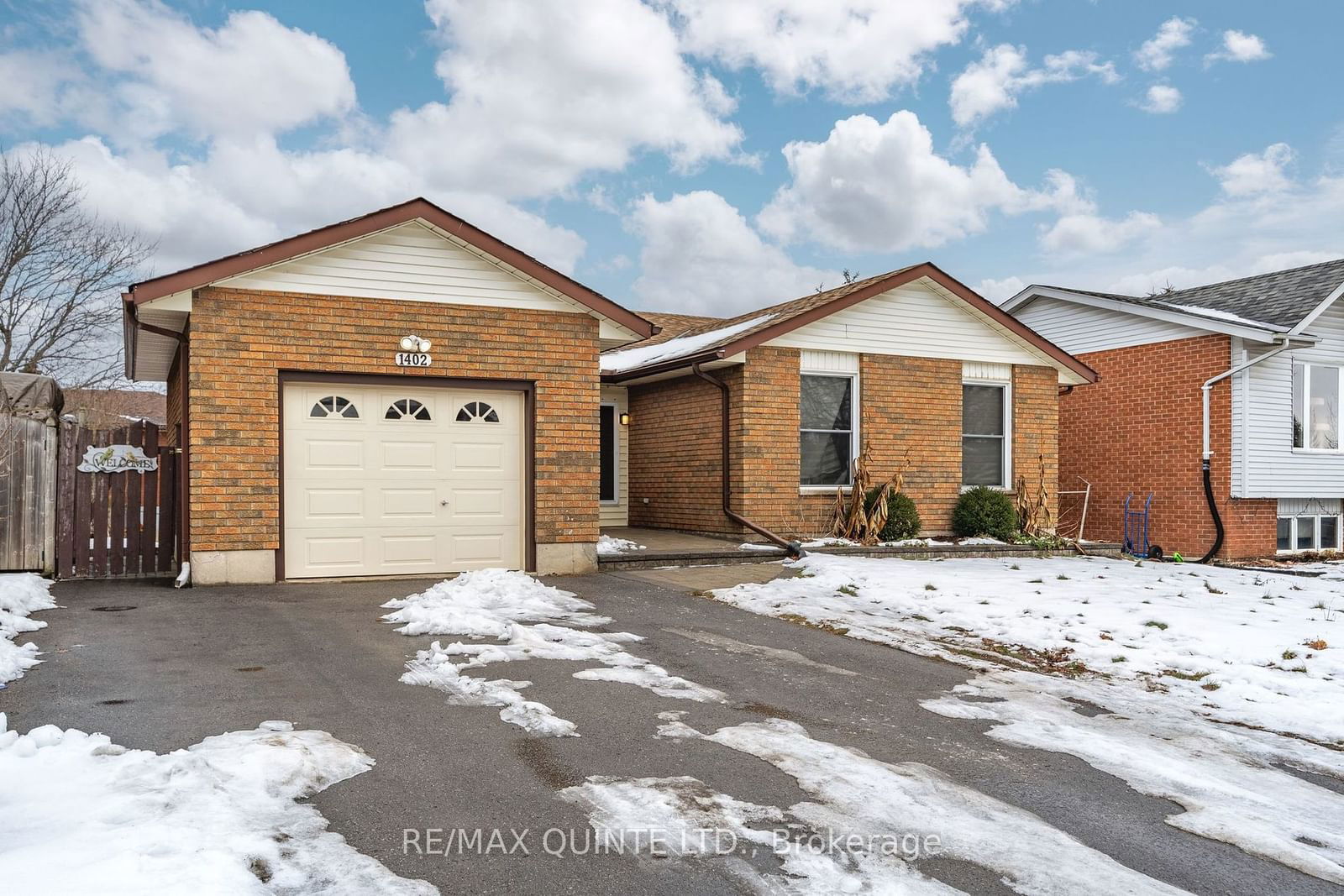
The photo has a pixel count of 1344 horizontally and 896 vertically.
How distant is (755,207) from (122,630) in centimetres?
2152

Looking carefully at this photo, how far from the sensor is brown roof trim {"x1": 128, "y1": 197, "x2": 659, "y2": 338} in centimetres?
1039

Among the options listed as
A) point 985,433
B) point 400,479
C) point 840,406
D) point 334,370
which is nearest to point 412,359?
point 334,370

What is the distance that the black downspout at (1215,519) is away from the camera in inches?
675

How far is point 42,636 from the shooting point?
308 inches

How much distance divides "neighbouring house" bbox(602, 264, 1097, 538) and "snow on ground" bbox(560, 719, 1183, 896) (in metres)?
9.85

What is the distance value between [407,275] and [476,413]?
185 centimetres

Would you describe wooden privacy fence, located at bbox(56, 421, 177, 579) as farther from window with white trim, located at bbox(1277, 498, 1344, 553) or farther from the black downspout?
window with white trim, located at bbox(1277, 498, 1344, 553)

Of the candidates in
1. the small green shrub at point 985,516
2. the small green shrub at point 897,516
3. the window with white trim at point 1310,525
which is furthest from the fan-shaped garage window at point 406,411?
the window with white trim at point 1310,525

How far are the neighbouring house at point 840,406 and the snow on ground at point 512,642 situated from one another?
5.15 metres

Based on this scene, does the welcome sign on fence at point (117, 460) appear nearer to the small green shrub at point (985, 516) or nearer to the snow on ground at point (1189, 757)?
the snow on ground at point (1189, 757)

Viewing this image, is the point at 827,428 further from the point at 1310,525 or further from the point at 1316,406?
the point at 1310,525

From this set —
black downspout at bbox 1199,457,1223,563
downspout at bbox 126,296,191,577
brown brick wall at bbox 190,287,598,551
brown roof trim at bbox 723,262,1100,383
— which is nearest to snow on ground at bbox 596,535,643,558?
brown brick wall at bbox 190,287,598,551

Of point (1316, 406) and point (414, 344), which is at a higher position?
point (414, 344)

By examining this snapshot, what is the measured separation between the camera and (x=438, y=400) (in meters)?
11.8
